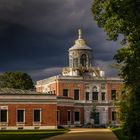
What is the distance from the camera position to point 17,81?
331 ft

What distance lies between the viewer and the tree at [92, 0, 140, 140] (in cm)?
2450

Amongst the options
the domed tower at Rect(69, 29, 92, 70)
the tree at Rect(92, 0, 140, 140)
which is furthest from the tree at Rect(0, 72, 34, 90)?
the tree at Rect(92, 0, 140, 140)

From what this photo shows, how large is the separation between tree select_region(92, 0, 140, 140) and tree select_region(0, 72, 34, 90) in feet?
220

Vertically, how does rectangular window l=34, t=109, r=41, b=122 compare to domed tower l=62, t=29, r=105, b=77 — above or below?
below

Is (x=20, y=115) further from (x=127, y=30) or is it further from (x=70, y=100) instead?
(x=127, y=30)

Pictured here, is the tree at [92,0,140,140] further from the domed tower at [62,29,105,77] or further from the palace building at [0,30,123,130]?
the domed tower at [62,29,105,77]

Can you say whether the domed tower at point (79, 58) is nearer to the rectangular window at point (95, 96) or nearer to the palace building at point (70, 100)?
the palace building at point (70, 100)

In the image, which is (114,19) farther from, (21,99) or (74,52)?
(74,52)

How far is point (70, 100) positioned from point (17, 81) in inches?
936

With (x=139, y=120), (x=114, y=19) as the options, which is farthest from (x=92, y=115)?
(x=114, y=19)

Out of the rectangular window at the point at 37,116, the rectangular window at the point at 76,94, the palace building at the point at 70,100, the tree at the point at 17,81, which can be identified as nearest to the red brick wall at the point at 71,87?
the palace building at the point at 70,100

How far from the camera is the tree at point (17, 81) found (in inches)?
3942

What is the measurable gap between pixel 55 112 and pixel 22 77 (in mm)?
32603

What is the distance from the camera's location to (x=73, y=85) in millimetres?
86125
